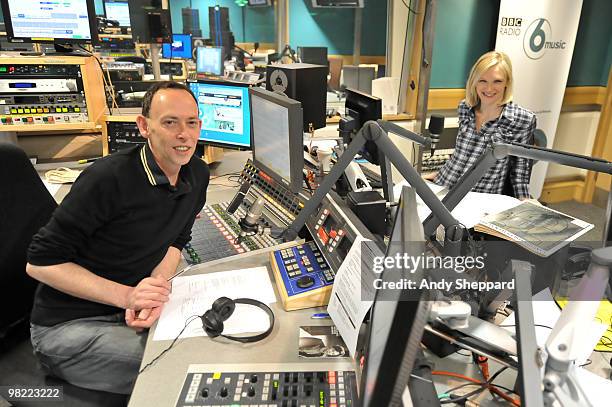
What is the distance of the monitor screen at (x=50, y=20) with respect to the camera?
1.97 meters

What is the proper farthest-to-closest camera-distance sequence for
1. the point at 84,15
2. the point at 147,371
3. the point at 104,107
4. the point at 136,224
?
the point at 104,107
the point at 84,15
the point at 136,224
the point at 147,371

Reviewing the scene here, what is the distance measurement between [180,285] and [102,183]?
15.0 inches

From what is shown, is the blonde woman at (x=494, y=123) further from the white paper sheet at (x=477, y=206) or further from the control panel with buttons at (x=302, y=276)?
the control panel with buttons at (x=302, y=276)

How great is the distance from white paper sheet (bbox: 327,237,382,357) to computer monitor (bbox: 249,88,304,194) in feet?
1.34

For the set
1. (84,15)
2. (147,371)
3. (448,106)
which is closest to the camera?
(147,371)

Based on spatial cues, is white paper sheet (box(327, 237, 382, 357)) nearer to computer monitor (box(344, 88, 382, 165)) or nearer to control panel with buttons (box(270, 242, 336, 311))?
control panel with buttons (box(270, 242, 336, 311))

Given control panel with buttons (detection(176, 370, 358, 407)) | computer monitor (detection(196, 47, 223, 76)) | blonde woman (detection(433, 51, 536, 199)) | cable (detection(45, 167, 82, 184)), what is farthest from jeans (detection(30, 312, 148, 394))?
computer monitor (detection(196, 47, 223, 76))

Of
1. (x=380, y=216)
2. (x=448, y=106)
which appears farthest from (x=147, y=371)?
(x=448, y=106)

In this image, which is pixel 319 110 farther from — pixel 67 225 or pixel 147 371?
pixel 147 371

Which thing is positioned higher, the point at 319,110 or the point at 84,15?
the point at 84,15

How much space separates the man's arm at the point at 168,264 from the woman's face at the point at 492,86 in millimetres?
1927

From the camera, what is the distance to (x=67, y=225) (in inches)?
47.9

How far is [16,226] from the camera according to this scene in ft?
4.51

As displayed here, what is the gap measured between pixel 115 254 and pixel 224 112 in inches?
39.2
